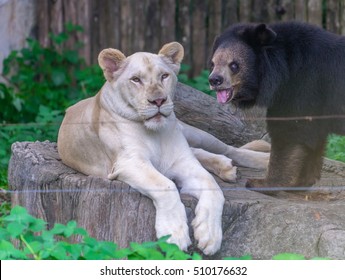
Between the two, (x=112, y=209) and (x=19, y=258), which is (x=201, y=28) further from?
(x=19, y=258)

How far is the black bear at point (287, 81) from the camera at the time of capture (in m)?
6.59

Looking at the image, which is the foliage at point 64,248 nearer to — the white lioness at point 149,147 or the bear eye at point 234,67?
the white lioness at point 149,147

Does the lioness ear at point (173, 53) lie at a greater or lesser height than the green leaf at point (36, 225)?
greater

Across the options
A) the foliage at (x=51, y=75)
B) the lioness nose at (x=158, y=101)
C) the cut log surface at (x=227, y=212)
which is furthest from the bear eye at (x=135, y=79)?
the foliage at (x=51, y=75)

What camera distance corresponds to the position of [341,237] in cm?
568

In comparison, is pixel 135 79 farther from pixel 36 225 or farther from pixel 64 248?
pixel 64 248

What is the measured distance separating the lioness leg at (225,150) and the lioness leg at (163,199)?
1.27m

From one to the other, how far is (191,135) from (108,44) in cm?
484

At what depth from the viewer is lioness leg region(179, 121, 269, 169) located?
728cm

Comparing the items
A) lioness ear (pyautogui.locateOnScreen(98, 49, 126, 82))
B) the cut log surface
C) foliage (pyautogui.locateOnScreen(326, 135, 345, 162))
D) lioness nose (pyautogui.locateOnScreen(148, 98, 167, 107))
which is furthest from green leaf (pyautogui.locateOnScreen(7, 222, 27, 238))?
foliage (pyautogui.locateOnScreen(326, 135, 345, 162))

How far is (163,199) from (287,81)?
1.41 m

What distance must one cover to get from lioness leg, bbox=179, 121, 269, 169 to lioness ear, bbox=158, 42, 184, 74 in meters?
0.90

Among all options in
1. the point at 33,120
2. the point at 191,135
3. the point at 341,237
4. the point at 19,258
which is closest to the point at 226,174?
the point at 191,135

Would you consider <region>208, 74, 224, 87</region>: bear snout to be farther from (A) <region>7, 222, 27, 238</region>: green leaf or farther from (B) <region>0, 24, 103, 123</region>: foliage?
(B) <region>0, 24, 103, 123</region>: foliage
